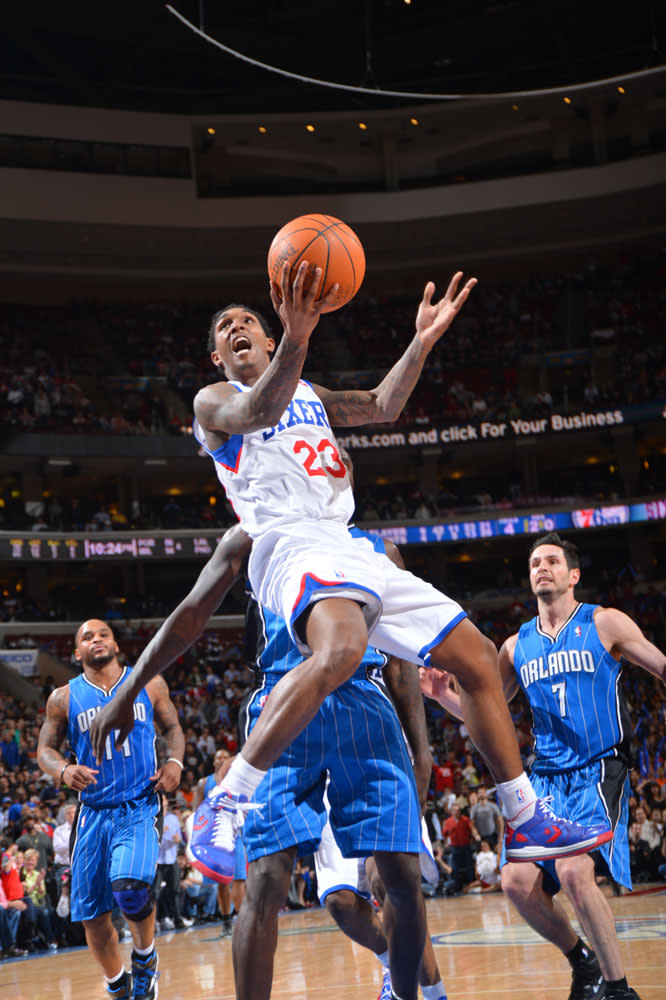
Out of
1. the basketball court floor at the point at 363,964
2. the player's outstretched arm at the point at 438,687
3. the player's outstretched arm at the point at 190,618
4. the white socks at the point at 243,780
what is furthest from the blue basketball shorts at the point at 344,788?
the basketball court floor at the point at 363,964

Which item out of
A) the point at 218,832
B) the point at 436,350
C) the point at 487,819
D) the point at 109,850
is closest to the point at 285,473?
the point at 218,832

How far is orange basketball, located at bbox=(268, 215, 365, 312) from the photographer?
4.13 m

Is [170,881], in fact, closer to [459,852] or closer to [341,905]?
[459,852]

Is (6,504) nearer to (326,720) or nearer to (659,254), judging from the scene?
(659,254)

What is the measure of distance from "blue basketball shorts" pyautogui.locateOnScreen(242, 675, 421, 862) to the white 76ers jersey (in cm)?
73

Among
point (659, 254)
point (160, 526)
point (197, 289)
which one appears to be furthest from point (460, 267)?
point (160, 526)

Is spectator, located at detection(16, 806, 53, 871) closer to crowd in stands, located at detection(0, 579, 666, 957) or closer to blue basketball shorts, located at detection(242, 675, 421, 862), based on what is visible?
crowd in stands, located at detection(0, 579, 666, 957)

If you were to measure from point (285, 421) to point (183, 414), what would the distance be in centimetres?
2797

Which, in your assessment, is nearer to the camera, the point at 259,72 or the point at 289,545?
the point at 289,545

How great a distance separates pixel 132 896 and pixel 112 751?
920 millimetres

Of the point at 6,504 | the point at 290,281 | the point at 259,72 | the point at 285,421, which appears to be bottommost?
the point at 285,421

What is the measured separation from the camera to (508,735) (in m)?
4.01

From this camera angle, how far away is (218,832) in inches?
137

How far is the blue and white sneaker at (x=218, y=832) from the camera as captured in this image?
3492 mm
